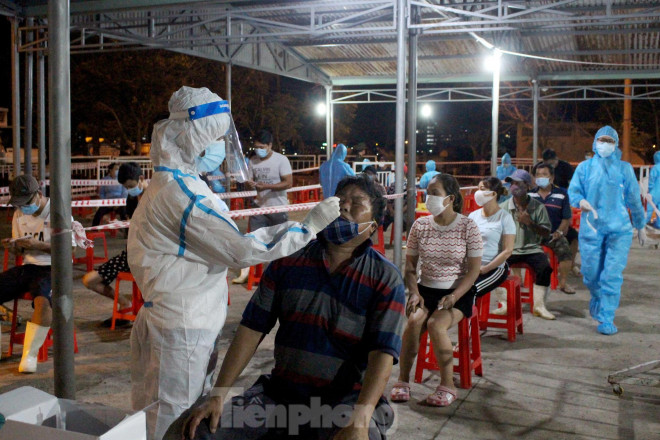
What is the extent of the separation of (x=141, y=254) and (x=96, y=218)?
33.6ft

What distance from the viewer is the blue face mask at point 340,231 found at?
2916mm

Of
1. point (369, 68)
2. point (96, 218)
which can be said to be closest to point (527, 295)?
point (96, 218)

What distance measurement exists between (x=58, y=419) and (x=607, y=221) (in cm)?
559

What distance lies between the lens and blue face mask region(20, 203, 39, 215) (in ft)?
18.5

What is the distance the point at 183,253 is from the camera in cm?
298

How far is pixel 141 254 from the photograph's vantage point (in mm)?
3018

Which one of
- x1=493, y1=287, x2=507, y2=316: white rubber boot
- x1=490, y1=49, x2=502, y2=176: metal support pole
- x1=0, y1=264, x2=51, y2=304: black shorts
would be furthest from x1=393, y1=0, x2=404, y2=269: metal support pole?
x1=490, y1=49, x2=502, y2=176: metal support pole

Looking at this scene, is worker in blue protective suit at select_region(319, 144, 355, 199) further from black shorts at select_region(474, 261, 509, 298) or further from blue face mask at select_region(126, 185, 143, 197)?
blue face mask at select_region(126, 185, 143, 197)

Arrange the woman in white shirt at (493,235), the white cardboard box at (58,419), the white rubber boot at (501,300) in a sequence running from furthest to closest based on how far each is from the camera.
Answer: the white rubber boot at (501,300), the woman in white shirt at (493,235), the white cardboard box at (58,419)

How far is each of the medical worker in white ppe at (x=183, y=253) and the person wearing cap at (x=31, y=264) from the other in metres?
2.63

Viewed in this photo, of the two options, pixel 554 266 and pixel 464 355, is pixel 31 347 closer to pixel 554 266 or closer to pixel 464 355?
pixel 464 355

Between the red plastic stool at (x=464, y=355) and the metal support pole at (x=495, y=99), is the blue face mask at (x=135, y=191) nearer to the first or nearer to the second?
the red plastic stool at (x=464, y=355)

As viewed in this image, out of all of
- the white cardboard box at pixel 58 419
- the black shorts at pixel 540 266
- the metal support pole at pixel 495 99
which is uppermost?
the metal support pole at pixel 495 99

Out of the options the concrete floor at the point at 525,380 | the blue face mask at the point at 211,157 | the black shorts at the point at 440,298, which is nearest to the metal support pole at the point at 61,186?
the blue face mask at the point at 211,157
